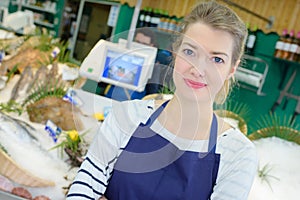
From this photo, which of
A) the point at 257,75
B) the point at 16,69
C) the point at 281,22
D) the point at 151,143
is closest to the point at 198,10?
the point at 151,143

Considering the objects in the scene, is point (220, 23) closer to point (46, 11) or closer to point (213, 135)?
point (213, 135)

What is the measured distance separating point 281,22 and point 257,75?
48 cm

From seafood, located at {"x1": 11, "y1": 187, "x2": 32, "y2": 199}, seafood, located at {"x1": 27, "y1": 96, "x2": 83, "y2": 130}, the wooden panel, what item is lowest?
seafood, located at {"x1": 11, "y1": 187, "x2": 32, "y2": 199}

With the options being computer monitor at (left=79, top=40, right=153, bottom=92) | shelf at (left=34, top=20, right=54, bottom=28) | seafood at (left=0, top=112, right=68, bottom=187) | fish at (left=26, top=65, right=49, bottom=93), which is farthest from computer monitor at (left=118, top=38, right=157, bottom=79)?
shelf at (left=34, top=20, right=54, bottom=28)

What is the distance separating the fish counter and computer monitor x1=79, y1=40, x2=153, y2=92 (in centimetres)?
5

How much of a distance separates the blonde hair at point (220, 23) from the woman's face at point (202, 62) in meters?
0.01

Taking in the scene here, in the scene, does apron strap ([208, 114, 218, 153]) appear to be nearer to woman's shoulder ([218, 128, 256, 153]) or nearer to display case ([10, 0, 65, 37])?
woman's shoulder ([218, 128, 256, 153])

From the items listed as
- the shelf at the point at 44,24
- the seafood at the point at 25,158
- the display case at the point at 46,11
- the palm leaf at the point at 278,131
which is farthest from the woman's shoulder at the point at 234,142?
the shelf at the point at 44,24

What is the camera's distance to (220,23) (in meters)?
0.60

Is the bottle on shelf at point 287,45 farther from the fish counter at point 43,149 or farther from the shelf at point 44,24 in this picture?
the fish counter at point 43,149

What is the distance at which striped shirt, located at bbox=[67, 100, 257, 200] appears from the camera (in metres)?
0.64

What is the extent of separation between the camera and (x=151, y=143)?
66cm

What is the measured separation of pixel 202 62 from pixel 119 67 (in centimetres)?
26

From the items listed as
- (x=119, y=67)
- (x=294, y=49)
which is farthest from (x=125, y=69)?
(x=294, y=49)
